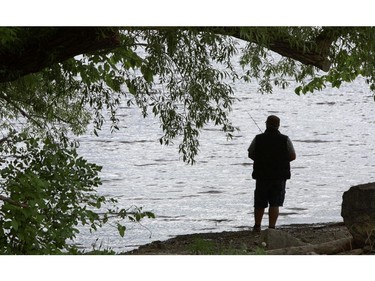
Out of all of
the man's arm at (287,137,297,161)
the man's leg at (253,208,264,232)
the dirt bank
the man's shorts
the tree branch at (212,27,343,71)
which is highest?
the tree branch at (212,27,343,71)

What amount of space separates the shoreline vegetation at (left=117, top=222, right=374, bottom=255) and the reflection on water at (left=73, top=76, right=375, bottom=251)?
0.51ft

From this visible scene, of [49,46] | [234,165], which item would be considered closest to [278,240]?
[234,165]

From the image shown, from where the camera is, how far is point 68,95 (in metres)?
10.5

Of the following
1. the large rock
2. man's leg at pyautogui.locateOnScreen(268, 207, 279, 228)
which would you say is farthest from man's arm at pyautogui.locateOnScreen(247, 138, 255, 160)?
the large rock

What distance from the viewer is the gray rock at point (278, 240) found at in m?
9.55

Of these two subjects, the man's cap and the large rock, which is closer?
the large rock

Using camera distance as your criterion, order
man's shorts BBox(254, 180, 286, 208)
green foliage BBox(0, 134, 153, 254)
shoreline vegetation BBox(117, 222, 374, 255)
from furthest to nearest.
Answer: man's shorts BBox(254, 180, 286, 208) → shoreline vegetation BBox(117, 222, 374, 255) → green foliage BBox(0, 134, 153, 254)

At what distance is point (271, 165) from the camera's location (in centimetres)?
1041

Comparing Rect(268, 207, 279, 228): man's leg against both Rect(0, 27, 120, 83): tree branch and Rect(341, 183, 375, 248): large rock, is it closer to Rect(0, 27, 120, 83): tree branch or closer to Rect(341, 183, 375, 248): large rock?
Rect(341, 183, 375, 248): large rock

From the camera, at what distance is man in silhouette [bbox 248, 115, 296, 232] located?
10.2 metres

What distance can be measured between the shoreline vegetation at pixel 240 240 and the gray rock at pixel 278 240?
29mm

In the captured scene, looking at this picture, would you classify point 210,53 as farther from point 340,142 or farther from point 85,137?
point 340,142
